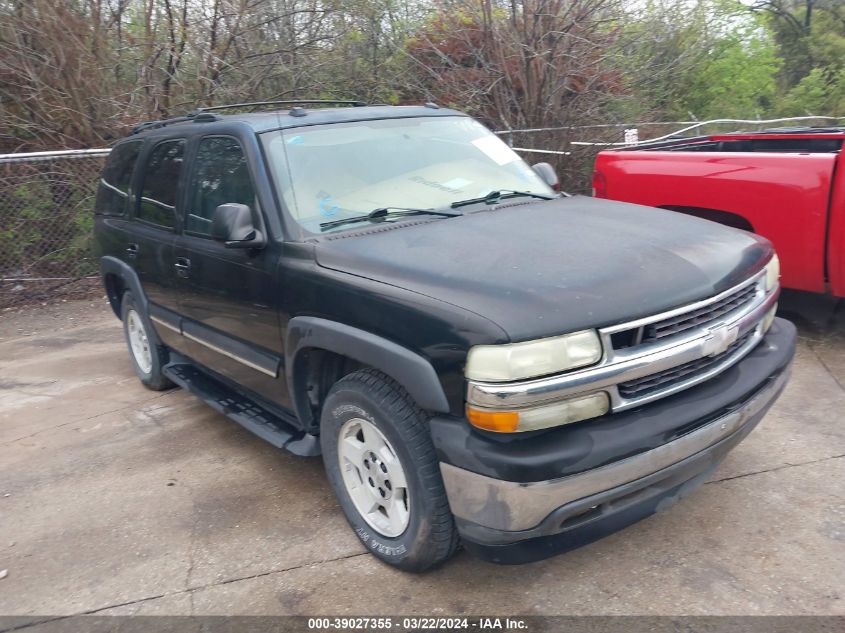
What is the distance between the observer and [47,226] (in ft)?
29.1

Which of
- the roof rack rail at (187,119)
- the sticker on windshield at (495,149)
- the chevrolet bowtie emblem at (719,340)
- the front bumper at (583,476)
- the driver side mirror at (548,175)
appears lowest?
the front bumper at (583,476)

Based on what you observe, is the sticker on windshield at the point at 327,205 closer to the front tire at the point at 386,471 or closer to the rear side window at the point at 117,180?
the front tire at the point at 386,471

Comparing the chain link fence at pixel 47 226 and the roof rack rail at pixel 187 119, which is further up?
the roof rack rail at pixel 187 119

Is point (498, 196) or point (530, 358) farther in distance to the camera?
point (498, 196)

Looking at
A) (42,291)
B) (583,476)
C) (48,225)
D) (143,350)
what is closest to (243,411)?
(143,350)

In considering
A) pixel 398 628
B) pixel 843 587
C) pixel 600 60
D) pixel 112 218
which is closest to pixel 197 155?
pixel 112 218

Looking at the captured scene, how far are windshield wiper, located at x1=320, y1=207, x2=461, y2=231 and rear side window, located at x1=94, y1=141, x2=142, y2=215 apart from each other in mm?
2400

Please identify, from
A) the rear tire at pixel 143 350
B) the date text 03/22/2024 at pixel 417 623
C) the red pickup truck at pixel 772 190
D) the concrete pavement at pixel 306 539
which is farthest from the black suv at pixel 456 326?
the red pickup truck at pixel 772 190

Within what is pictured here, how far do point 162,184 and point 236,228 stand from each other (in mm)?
1575

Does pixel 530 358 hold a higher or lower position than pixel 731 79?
lower

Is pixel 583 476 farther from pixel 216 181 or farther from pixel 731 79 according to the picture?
pixel 731 79

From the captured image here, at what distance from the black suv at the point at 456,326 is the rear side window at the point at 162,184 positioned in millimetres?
56

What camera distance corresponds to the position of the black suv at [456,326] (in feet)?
8.14

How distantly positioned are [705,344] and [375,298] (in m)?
1.27
